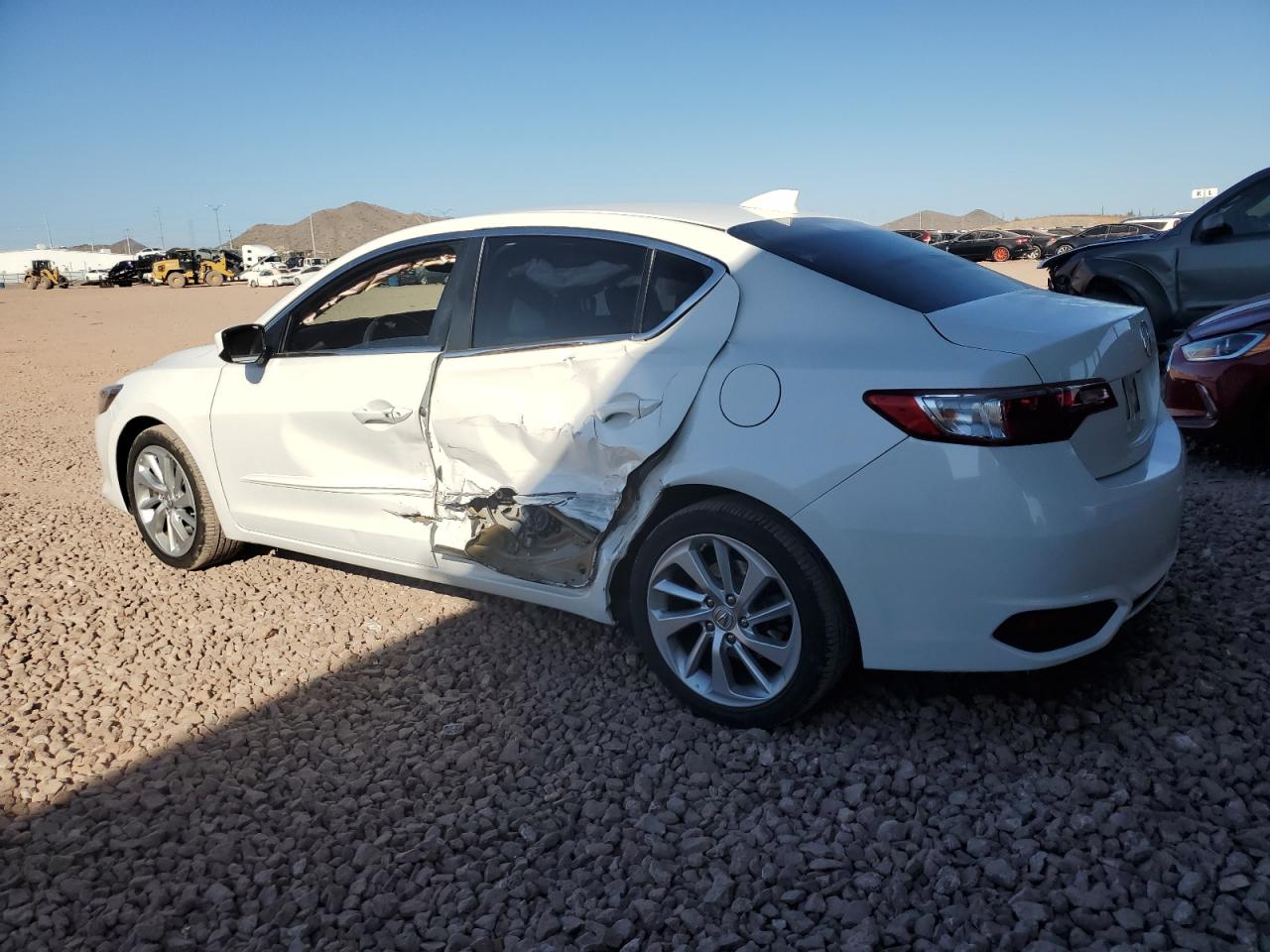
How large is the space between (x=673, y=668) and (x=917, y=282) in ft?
4.85

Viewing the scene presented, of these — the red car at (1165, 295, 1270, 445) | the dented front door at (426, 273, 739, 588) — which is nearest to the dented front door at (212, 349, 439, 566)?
the dented front door at (426, 273, 739, 588)

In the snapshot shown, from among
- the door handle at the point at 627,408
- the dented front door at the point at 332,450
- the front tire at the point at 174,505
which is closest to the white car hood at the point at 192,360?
the dented front door at the point at 332,450

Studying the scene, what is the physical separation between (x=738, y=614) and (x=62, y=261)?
103 meters

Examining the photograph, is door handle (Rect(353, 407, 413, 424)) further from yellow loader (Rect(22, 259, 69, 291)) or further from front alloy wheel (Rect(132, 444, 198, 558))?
yellow loader (Rect(22, 259, 69, 291))

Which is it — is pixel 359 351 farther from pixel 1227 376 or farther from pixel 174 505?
pixel 1227 376

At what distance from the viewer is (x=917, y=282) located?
125 inches

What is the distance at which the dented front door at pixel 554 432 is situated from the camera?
3174 mm

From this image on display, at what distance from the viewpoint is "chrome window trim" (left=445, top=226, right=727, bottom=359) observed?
3.23 meters

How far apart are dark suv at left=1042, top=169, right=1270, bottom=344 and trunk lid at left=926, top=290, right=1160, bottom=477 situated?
487 centimetres

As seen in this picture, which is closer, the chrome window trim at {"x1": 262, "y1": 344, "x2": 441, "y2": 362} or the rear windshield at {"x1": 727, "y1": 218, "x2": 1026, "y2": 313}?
the rear windshield at {"x1": 727, "y1": 218, "x2": 1026, "y2": 313}

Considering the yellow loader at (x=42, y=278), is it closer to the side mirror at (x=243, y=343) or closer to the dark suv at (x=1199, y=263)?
the dark suv at (x=1199, y=263)

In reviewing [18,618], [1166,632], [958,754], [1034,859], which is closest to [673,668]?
[958,754]

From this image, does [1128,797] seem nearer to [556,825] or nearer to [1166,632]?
[1166,632]

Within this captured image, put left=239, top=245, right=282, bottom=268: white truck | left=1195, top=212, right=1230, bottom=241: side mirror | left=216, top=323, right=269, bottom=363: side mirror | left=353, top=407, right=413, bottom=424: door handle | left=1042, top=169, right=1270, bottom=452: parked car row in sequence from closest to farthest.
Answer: left=353, top=407, right=413, bottom=424: door handle < left=216, top=323, right=269, bottom=363: side mirror < left=1042, top=169, right=1270, bottom=452: parked car row < left=1195, top=212, right=1230, bottom=241: side mirror < left=239, top=245, right=282, bottom=268: white truck
